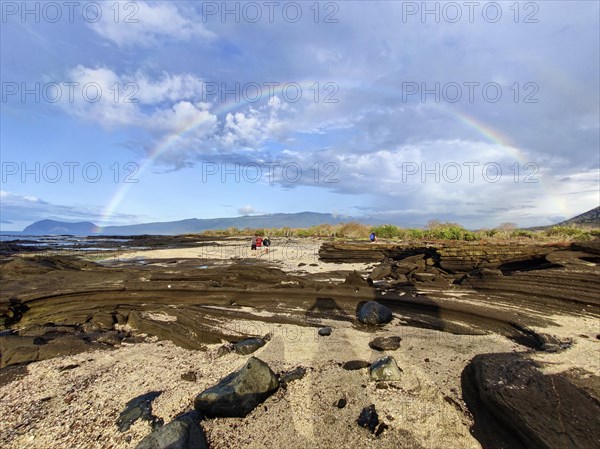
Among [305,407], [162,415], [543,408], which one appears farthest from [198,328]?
[543,408]

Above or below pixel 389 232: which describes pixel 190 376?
below

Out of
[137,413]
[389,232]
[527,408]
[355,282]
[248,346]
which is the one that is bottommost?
[137,413]

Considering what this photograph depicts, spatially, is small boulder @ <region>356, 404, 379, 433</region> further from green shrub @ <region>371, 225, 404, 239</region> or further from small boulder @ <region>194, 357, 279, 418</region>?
green shrub @ <region>371, 225, 404, 239</region>

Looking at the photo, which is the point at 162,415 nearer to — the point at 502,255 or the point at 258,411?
the point at 258,411

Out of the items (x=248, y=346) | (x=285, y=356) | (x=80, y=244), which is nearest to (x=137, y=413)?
(x=248, y=346)

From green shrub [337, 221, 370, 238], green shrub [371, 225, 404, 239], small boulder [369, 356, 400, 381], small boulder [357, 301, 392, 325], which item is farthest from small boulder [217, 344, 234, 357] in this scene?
green shrub [337, 221, 370, 238]

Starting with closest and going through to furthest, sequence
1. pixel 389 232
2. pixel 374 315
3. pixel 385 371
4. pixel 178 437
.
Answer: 1. pixel 178 437
2. pixel 385 371
3. pixel 374 315
4. pixel 389 232

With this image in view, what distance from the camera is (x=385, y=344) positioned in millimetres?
6039

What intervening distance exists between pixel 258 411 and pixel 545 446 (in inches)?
119

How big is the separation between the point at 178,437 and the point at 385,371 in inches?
111

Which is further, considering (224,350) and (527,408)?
(224,350)

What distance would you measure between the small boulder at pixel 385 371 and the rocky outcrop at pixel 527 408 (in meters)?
0.90

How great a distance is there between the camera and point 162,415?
4094mm

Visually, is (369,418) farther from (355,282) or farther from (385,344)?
(355,282)
